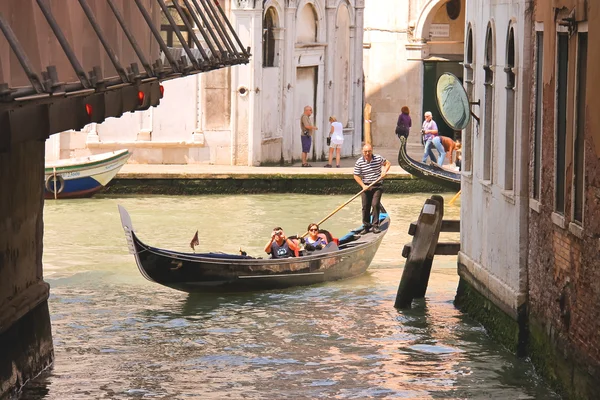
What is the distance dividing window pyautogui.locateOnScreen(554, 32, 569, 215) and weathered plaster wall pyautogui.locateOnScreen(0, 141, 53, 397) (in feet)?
12.2

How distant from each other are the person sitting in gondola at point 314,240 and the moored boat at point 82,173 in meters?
7.55

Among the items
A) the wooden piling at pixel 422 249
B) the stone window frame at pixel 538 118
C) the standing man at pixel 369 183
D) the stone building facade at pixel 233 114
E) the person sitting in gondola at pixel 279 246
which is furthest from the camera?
the stone building facade at pixel 233 114

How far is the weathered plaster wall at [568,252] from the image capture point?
950 centimetres

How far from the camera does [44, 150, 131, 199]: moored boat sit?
2369 cm

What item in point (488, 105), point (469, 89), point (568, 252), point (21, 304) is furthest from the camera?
point (469, 89)

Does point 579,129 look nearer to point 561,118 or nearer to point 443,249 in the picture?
point 561,118

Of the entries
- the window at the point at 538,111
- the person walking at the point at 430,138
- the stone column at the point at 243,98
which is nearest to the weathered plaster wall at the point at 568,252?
the window at the point at 538,111

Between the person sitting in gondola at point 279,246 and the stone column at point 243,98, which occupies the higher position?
the stone column at point 243,98

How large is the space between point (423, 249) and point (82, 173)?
407 inches

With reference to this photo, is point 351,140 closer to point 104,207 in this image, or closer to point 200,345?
point 104,207

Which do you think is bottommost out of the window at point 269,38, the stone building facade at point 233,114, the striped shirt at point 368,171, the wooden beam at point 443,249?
the wooden beam at point 443,249

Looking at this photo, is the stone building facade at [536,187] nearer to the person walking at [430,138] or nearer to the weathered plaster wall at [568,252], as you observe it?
the weathered plaster wall at [568,252]

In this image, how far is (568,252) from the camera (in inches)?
406

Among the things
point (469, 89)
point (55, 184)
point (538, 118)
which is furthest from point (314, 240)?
point (55, 184)
